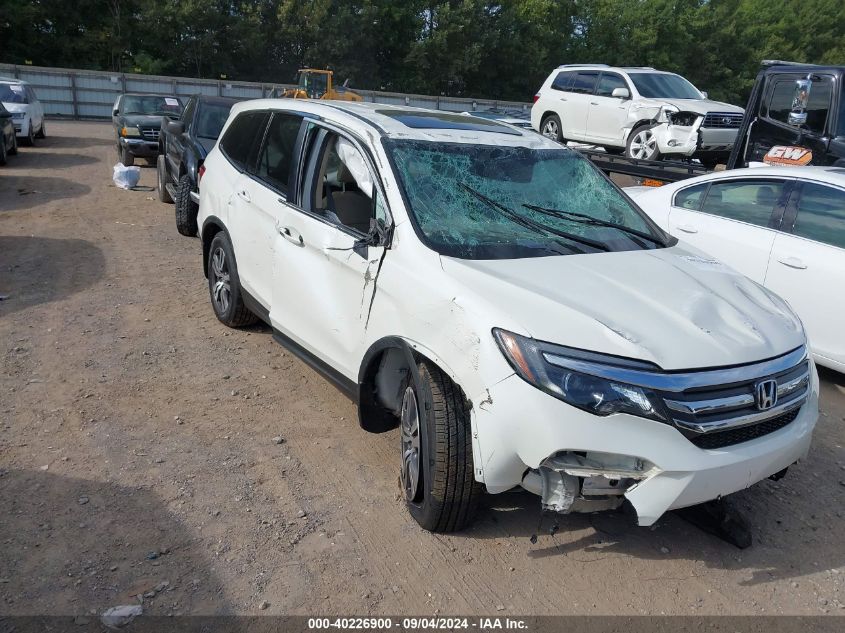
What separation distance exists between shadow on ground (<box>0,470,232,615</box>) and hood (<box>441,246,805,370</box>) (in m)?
1.71

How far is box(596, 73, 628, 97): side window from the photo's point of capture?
12.8m

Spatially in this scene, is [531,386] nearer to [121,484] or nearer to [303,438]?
[303,438]

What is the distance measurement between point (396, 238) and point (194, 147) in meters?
6.68

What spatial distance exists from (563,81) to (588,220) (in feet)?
36.3

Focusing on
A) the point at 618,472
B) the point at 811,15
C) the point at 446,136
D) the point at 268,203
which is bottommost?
the point at 618,472

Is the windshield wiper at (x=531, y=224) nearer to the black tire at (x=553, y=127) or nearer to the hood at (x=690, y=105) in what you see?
the hood at (x=690, y=105)

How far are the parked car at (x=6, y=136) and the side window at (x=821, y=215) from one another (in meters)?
14.1

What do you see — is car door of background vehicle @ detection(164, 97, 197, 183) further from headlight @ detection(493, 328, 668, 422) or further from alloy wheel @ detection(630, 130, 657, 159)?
headlight @ detection(493, 328, 668, 422)

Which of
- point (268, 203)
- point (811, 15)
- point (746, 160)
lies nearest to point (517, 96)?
point (811, 15)

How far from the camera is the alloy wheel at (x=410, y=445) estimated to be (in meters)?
3.48

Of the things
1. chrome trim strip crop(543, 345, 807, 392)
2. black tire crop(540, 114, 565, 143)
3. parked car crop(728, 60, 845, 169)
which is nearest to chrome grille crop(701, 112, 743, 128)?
parked car crop(728, 60, 845, 169)

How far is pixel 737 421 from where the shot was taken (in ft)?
9.99

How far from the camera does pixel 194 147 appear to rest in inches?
372

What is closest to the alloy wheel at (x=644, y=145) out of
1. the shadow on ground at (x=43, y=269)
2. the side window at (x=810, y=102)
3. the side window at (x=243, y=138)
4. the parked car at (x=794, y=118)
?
the parked car at (x=794, y=118)
